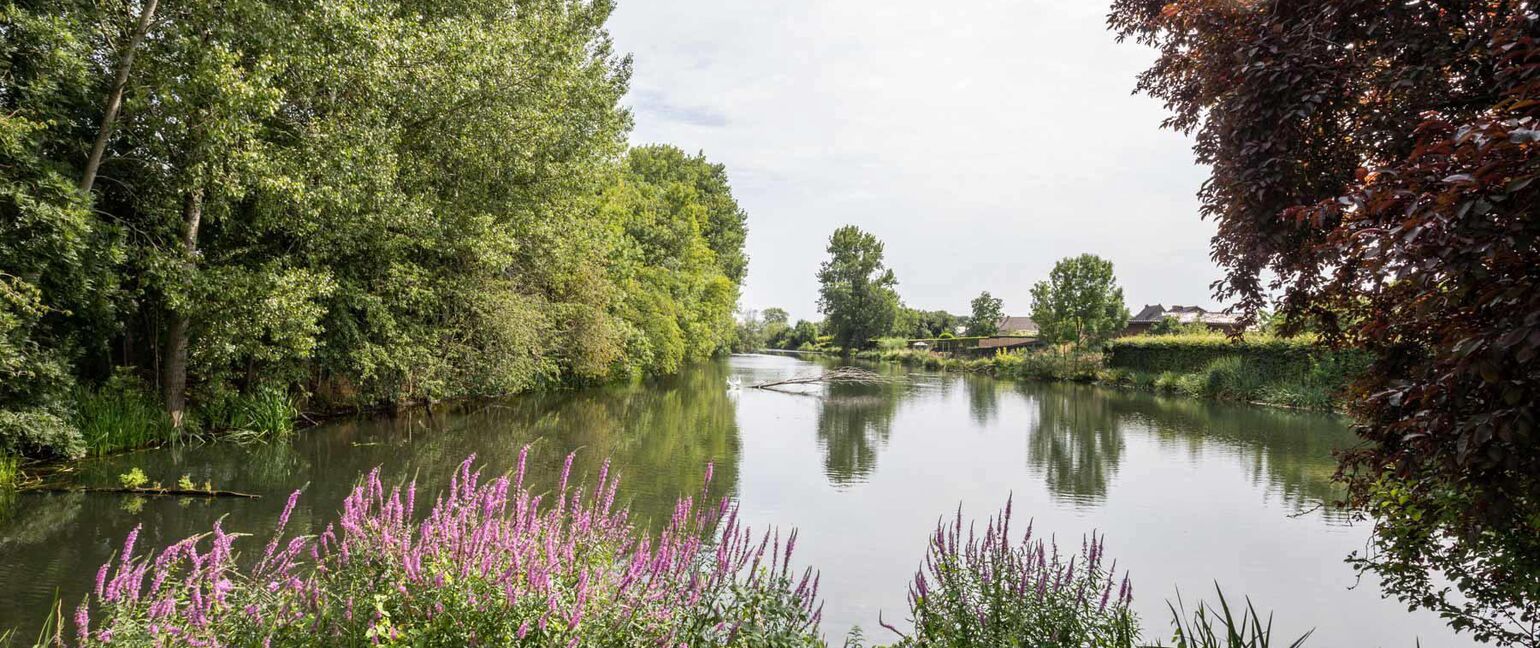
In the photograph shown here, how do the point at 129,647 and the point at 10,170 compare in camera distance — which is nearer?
the point at 129,647

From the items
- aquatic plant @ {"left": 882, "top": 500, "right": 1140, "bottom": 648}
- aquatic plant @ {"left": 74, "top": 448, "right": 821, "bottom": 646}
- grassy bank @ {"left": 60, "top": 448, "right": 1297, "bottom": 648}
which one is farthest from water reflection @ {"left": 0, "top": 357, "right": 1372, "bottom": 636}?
aquatic plant @ {"left": 74, "top": 448, "right": 821, "bottom": 646}

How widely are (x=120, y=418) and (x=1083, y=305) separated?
125 feet

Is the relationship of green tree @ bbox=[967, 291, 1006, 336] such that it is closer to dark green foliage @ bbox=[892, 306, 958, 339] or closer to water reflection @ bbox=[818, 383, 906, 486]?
dark green foliage @ bbox=[892, 306, 958, 339]

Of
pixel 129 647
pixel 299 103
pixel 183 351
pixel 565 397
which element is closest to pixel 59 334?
pixel 183 351

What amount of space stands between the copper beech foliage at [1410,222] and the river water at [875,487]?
1.95 meters

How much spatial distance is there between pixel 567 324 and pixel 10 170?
13.5 m

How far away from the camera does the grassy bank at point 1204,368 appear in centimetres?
2489

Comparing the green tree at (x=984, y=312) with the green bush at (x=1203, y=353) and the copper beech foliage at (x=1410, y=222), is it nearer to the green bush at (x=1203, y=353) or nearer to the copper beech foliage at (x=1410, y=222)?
the green bush at (x=1203, y=353)

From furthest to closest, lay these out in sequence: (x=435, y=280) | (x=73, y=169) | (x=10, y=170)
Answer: (x=435, y=280) → (x=73, y=169) → (x=10, y=170)

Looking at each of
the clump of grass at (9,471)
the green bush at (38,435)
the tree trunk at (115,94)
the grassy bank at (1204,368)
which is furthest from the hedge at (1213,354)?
the clump of grass at (9,471)

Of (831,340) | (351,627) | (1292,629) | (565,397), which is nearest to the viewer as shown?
(351,627)

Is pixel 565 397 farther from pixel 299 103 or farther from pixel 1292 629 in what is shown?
Answer: pixel 1292 629

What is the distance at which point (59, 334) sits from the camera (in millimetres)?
10273

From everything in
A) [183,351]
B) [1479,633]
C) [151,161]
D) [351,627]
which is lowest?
[1479,633]
